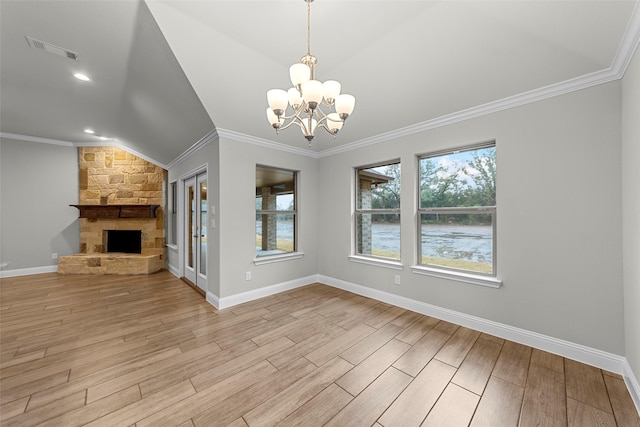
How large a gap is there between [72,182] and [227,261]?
5027mm

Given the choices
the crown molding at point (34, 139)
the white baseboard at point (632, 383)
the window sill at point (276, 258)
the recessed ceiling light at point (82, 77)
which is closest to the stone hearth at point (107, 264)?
the crown molding at point (34, 139)

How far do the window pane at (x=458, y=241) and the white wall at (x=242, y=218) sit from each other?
208cm

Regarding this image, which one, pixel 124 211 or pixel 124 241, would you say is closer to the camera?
pixel 124 211

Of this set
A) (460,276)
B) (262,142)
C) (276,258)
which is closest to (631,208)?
(460,276)

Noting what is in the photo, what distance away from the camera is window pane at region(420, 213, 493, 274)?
2.72 m

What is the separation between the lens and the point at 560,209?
7.18ft

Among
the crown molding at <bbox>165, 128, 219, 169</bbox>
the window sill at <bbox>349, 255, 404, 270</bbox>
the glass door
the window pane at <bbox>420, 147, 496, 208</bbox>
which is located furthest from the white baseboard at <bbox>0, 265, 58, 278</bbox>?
the window pane at <bbox>420, 147, 496, 208</bbox>

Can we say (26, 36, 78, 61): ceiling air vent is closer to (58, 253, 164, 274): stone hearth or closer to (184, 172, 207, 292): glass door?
(184, 172, 207, 292): glass door

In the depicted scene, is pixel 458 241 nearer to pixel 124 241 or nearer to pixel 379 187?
pixel 379 187

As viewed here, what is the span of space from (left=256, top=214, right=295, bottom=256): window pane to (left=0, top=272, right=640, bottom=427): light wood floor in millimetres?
1099

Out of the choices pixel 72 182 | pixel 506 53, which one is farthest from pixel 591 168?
pixel 72 182

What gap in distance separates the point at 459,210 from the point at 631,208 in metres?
1.28

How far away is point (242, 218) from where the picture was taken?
138 inches

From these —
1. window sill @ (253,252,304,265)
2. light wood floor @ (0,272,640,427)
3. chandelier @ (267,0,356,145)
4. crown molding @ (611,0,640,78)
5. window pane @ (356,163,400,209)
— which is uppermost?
crown molding @ (611,0,640,78)
